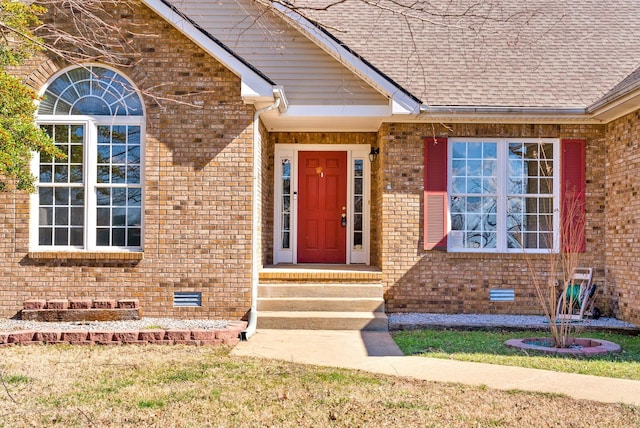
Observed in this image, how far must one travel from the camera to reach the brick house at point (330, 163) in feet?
32.9

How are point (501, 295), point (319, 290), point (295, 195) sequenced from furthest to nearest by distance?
point (295, 195) < point (501, 295) < point (319, 290)

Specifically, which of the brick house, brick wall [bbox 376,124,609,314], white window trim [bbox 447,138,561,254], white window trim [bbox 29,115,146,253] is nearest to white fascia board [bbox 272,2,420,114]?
the brick house

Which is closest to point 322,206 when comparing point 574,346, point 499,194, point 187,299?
point 499,194

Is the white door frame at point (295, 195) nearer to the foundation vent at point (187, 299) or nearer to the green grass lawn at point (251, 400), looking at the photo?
the foundation vent at point (187, 299)

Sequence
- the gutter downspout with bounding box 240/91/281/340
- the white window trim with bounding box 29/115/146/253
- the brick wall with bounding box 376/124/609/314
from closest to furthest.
Result: the gutter downspout with bounding box 240/91/281/340 < the white window trim with bounding box 29/115/146/253 < the brick wall with bounding box 376/124/609/314

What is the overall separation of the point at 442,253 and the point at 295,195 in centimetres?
328

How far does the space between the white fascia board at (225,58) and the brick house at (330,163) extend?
0.10 ft

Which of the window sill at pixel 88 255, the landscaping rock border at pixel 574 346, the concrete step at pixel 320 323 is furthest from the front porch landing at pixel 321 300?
the landscaping rock border at pixel 574 346

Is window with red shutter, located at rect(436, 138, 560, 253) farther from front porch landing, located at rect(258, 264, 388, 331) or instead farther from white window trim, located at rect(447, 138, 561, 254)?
front porch landing, located at rect(258, 264, 388, 331)

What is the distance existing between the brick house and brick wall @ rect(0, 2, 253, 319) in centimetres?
3

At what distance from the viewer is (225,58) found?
9766 millimetres

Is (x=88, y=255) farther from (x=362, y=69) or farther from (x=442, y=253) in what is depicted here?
(x=442, y=253)

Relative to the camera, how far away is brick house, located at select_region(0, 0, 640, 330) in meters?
10.0

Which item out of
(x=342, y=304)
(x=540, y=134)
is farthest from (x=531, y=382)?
(x=540, y=134)
